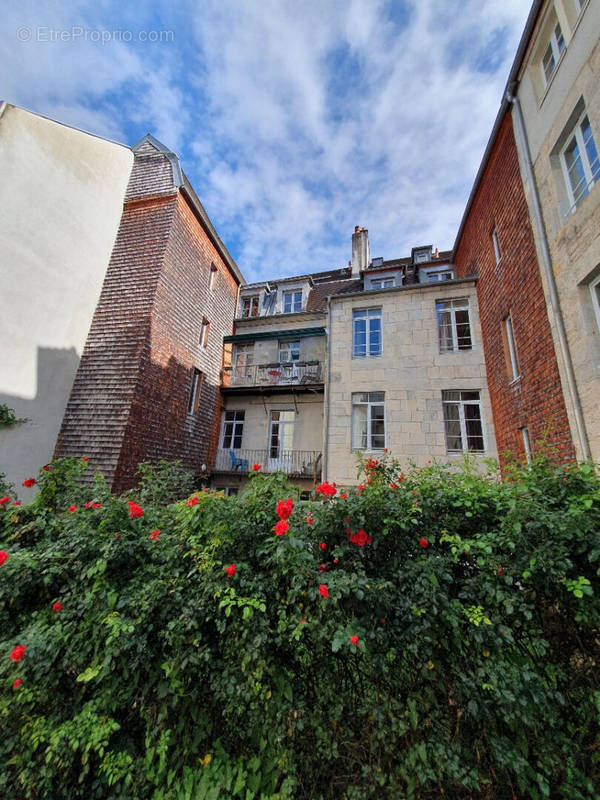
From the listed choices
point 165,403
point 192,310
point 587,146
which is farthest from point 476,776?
point 192,310

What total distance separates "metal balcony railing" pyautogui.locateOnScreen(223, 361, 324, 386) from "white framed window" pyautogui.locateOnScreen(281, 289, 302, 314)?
10.9 feet

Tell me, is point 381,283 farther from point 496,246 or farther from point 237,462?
point 237,462

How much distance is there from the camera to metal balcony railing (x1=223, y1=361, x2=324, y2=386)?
12.6 meters

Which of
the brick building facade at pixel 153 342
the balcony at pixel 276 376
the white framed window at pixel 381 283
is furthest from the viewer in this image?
the white framed window at pixel 381 283

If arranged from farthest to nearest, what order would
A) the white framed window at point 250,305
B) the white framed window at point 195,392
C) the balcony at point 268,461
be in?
the white framed window at point 250,305
the balcony at point 268,461
the white framed window at point 195,392

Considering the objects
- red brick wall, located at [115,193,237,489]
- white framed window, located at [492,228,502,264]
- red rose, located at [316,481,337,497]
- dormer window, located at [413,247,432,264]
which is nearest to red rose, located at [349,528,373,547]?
red rose, located at [316,481,337,497]

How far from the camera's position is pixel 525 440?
7.28 m

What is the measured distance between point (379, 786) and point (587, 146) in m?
8.90

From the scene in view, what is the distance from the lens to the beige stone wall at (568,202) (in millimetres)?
4910

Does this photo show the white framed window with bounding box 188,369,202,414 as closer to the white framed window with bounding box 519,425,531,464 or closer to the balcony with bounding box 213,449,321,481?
the balcony with bounding box 213,449,321,481

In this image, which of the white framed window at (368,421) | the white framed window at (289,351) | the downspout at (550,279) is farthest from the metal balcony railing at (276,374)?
the downspout at (550,279)

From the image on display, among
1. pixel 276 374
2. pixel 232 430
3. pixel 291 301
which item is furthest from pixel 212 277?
pixel 232 430

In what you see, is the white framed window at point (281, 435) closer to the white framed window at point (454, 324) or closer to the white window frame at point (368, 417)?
the white window frame at point (368, 417)

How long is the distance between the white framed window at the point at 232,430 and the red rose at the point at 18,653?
11.0 m
